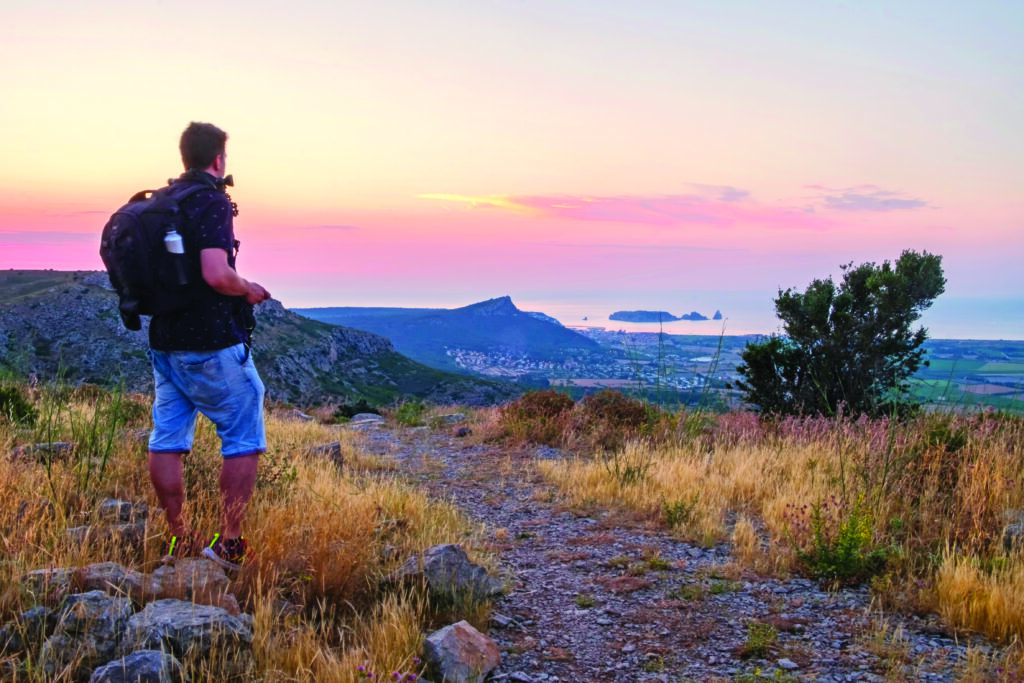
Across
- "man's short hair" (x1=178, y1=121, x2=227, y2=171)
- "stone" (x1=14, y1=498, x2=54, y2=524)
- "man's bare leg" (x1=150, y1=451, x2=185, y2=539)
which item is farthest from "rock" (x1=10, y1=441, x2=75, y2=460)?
"man's short hair" (x1=178, y1=121, x2=227, y2=171)

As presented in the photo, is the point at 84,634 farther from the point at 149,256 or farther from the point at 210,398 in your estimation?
the point at 149,256

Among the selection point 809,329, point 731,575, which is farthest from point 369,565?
point 809,329

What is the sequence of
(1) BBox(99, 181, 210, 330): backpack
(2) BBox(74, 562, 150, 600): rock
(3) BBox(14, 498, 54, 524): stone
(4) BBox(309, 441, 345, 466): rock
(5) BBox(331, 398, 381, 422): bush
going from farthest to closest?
(5) BBox(331, 398, 381, 422): bush, (4) BBox(309, 441, 345, 466): rock, (3) BBox(14, 498, 54, 524): stone, (1) BBox(99, 181, 210, 330): backpack, (2) BBox(74, 562, 150, 600): rock

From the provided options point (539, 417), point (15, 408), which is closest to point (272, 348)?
point (539, 417)

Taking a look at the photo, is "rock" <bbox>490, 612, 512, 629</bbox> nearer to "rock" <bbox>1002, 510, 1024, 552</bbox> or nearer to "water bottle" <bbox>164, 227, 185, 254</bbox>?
"water bottle" <bbox>164, 227, 185, 254</bbox>

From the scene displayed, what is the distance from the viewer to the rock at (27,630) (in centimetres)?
269

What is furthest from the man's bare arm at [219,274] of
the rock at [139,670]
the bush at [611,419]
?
the bush at [611,419]

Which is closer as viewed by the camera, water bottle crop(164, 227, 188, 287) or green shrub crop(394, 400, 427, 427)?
water bottle crop(164, 227, 188, 287)

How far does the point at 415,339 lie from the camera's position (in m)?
153

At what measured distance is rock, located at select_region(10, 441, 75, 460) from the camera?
495cm

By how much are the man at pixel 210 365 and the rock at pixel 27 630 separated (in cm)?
87

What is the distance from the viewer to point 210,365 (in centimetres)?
365

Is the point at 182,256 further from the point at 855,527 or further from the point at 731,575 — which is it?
the point at 855,527

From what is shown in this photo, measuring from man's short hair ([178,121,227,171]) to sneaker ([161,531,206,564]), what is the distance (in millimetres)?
1997
